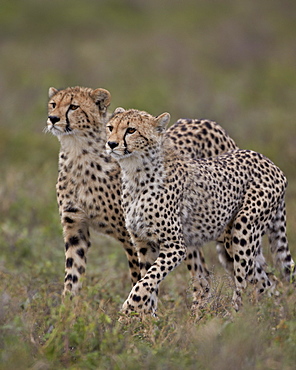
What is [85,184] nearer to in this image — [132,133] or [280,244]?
[132,133]

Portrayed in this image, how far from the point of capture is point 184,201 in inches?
183

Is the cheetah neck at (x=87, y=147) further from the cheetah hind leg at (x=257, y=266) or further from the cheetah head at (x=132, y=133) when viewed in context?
the cheetah hind leg at (x=257, y=266)

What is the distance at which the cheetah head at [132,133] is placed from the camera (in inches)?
167

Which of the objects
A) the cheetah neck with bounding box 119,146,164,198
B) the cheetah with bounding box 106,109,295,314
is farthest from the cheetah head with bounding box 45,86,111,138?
the cheetah neck with bounding box 119,146,164,198

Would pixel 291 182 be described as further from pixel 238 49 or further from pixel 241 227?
pixel 238 49

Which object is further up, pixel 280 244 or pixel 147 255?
pixel 280 244

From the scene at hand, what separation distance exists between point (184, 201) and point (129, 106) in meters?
7.29

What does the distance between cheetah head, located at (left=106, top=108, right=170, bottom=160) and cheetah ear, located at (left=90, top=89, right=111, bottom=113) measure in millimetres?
395

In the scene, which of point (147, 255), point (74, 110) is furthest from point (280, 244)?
point (74, 110)

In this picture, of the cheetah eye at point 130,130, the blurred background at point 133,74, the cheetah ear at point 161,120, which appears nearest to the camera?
the cheetah eye at point 130,130

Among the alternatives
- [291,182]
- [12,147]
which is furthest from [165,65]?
[291,182]

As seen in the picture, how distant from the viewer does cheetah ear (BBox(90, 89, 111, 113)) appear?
192 inches

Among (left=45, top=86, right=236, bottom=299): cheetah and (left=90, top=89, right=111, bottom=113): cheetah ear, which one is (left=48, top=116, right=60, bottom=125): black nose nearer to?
(left=45, top=86, right=236, bottom=299): cheetah

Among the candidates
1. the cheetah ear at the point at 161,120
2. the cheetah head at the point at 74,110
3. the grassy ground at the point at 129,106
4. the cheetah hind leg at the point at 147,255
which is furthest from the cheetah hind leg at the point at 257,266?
the cheetah head at the point at 74,110
